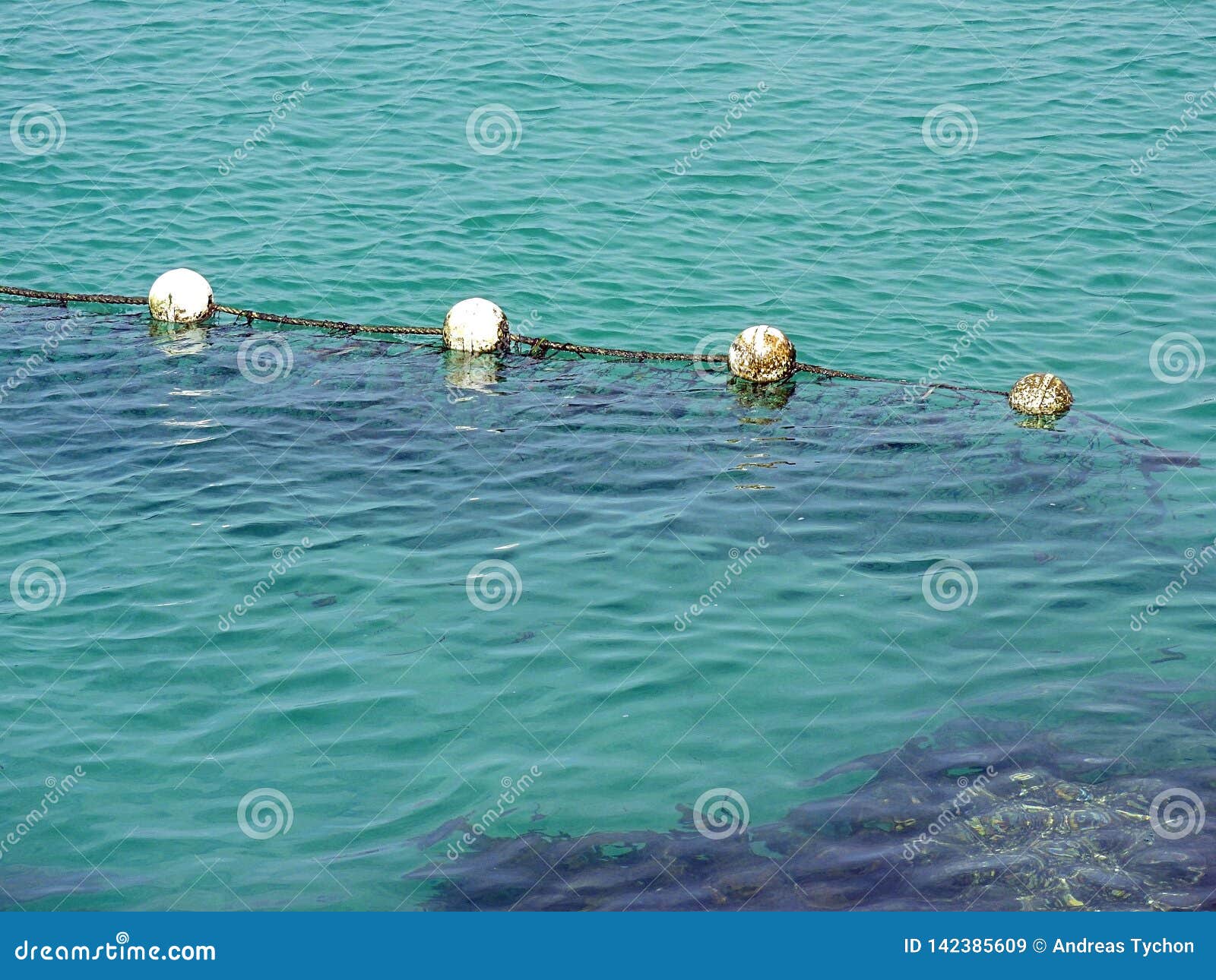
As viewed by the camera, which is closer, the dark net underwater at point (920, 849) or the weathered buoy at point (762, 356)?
the dark net underwater at point (920, 849)

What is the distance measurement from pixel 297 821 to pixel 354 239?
10.1m

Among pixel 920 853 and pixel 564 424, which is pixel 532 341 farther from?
pixel 920 853

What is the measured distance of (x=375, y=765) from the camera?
27.6 feet

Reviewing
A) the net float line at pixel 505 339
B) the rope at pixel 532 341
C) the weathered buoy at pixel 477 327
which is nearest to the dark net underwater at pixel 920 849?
the net float line at pixel 505 339

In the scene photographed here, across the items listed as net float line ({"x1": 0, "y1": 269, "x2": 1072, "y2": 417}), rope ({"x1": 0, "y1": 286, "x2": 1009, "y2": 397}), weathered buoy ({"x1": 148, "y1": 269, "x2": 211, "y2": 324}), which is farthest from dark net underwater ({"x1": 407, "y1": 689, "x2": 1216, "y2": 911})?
weathered buoy ({"x1": 148, "y1": 269, "x2": 211, "y2": 324})

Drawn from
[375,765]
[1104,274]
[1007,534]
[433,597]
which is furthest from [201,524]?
[1104,274]

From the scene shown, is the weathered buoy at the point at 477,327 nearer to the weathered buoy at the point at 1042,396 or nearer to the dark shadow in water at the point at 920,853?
the weathered buoy at the point at 1042,396

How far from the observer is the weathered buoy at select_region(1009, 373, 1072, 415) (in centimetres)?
1268

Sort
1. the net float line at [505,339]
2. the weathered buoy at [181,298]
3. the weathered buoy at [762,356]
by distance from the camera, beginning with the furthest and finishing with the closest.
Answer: the weathered buoy at [181,298]
the weathered buoy at [762,356]
the net float line at [505,339]

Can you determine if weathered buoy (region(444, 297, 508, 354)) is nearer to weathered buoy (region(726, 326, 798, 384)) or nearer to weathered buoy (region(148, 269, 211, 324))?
weathered buoy (region(726, 326, 798, 384))

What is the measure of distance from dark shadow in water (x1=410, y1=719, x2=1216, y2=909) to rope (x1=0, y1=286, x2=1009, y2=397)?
19.0ft

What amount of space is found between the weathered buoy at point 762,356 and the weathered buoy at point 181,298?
580 cm

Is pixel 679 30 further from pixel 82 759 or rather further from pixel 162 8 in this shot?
pixel 82 759

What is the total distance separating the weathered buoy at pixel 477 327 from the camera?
13.9 m
